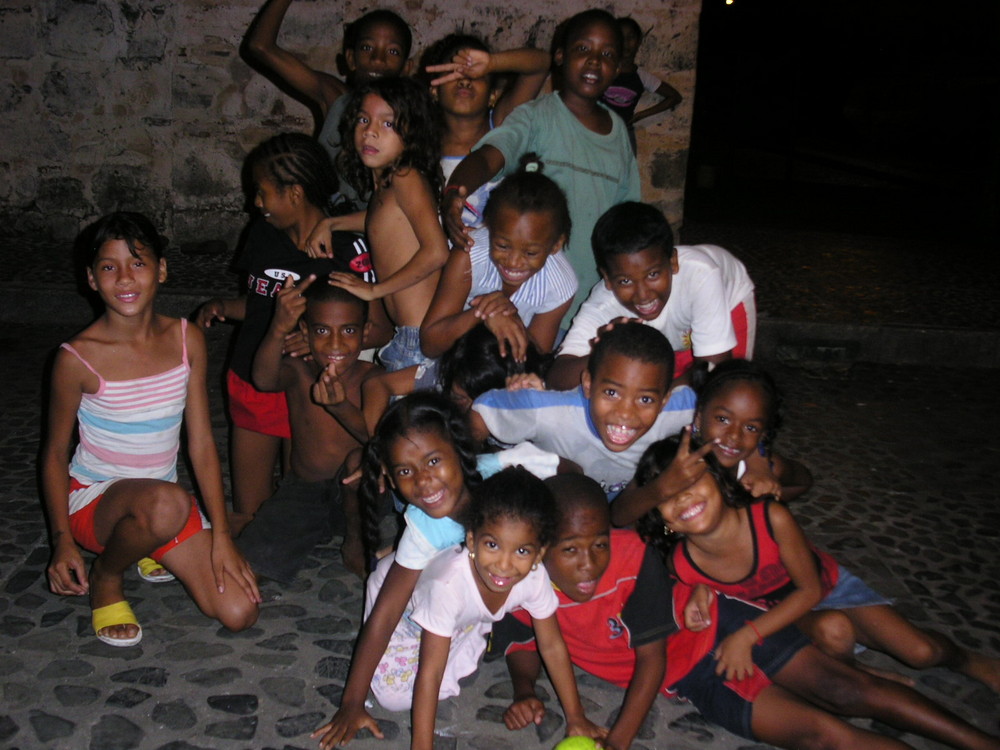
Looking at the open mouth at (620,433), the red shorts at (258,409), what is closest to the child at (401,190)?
the red shorts at (258,409)

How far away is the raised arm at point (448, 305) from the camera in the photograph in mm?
2961

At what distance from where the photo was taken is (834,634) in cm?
243

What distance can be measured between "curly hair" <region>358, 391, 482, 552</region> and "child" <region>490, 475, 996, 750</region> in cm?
26

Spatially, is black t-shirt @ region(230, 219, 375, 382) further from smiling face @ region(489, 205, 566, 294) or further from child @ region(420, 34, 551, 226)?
smiling face @ region(489, 205, 566, 294)

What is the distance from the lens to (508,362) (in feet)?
9.66

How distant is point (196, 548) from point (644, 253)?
5.43 ft

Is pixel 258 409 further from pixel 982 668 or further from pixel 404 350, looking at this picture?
pixel 982 668

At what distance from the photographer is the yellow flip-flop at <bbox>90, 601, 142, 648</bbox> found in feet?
8.39

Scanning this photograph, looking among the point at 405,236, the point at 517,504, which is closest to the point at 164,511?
the point at 517,504

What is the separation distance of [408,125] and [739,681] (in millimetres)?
2006

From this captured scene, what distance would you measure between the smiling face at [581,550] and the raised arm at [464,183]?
106cm

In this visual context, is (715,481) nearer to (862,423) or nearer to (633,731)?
(633,731)

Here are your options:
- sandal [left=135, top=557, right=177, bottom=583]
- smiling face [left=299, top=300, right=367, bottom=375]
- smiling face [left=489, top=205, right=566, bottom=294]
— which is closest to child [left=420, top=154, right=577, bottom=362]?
smiling face [left=489, top=205, right=566, bottom=294]

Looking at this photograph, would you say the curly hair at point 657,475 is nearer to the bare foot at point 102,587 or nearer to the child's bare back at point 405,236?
the child's bare back at point 405,236
